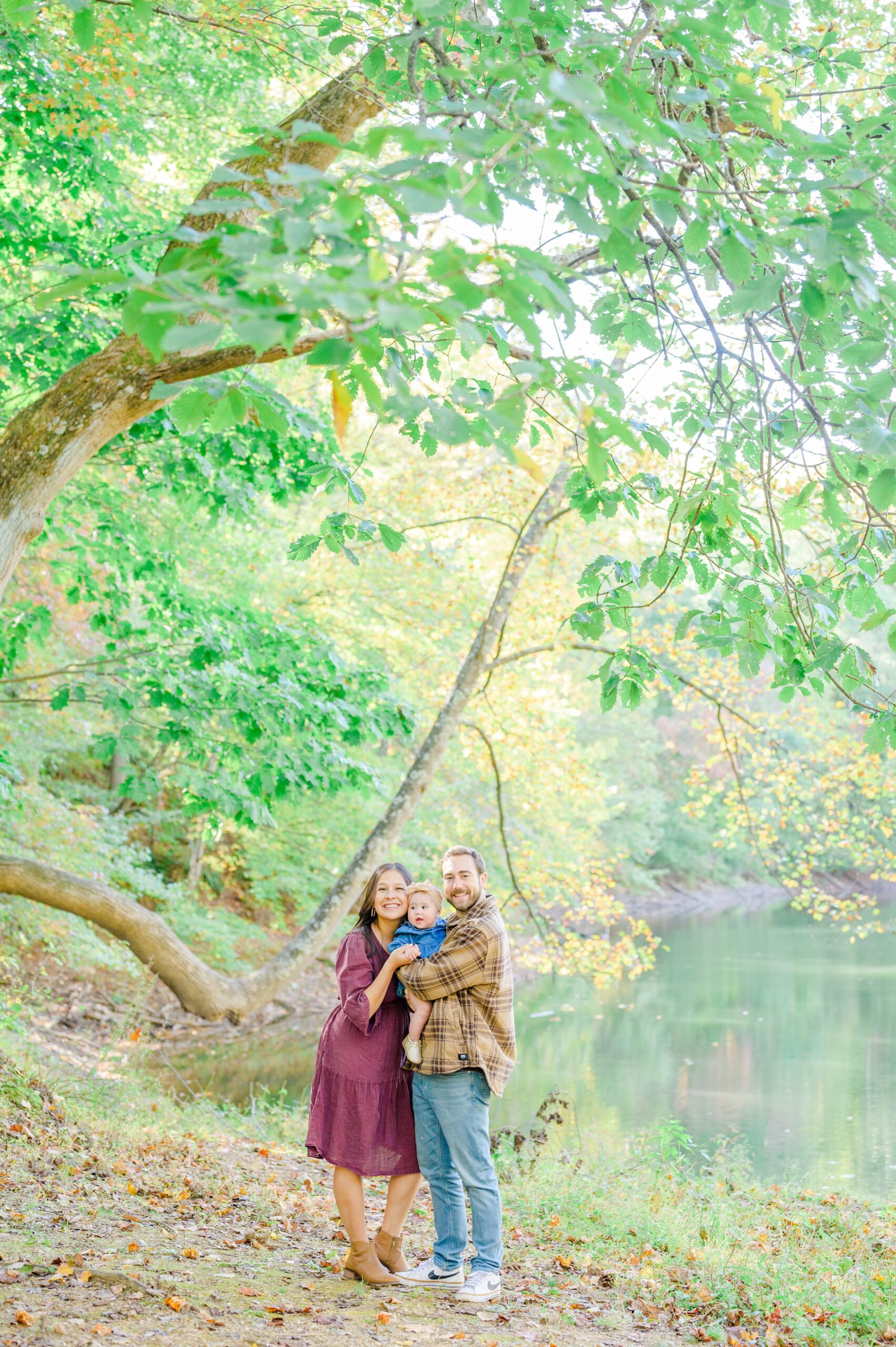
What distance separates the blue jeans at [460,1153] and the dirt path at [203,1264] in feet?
0.73

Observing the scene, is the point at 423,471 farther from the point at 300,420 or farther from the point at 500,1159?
the point at 500,1159

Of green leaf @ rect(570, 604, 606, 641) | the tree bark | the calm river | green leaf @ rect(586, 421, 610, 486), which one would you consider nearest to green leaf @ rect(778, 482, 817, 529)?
green leaf @ rect(570, 604, 606, 641)

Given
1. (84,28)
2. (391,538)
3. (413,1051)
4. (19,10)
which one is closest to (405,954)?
(413,1051)

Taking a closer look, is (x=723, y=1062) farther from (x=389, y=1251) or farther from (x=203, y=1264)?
(x=203, y=1264)

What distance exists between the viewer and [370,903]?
12.6 ft

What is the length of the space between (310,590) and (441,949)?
10.0 metres

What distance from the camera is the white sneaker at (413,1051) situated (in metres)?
3.73

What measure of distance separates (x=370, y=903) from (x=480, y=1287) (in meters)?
1.35

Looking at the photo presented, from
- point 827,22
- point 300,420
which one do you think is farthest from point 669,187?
point 827,22

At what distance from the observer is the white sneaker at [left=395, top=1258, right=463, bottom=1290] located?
3.84 m

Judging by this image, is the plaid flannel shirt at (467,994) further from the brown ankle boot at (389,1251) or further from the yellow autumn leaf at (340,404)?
the yellow autumn leaf at (340,404)

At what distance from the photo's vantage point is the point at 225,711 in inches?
260

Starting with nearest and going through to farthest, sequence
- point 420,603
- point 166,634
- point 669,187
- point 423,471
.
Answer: point 669,187, point 166,634, point 423,471, point 420,603

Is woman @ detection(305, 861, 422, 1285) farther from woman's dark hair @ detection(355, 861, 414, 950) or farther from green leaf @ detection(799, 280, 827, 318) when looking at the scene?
green leaf @ detection(799, 280, 827, 318)
